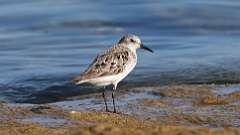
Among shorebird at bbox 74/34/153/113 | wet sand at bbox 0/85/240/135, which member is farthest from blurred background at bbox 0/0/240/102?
shorebird at bbox 74/34/153/113

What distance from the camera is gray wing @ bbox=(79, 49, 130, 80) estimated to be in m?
9.62

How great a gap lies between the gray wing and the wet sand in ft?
1.55

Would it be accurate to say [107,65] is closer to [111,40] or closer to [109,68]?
[109,68]

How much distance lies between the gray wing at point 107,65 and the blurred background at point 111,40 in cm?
280

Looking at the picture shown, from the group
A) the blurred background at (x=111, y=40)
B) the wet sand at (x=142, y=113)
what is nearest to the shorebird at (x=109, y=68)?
the wet sand at (x=142, y=113)

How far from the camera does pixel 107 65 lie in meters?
9.84

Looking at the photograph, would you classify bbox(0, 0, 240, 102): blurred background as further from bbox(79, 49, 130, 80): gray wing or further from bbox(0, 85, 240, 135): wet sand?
bbox(79, 49, 130, 80): gray wing

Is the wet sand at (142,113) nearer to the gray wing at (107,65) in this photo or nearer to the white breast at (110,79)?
the white breast at (110,79)

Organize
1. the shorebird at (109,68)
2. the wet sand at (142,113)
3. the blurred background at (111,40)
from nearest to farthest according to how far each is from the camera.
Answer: the wet sand at (142,113)
the shorebird at (109,68)
the blurred background at (111,40)

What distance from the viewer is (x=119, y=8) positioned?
69.3ft

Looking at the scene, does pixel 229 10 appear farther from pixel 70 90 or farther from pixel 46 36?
pixel 70 90

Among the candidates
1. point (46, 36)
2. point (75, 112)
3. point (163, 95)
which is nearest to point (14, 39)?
point (46, 36)

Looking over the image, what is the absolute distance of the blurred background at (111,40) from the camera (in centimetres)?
1369

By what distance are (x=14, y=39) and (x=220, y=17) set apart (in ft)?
17.9
